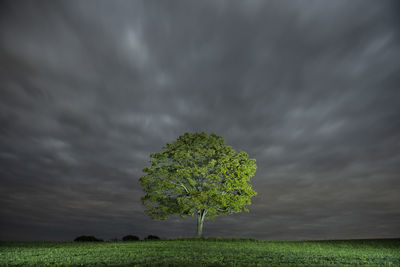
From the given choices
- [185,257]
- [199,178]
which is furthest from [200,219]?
[185,257]

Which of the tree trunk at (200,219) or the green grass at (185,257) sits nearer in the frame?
the green grass at (185,257)

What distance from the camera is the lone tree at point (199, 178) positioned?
109 feet

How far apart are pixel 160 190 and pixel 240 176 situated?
10.4m

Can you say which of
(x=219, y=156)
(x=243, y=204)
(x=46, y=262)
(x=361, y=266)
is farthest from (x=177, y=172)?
(x=361, y=266)

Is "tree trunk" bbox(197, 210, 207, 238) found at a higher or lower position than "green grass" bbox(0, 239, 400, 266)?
higher

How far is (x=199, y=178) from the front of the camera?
116 ft

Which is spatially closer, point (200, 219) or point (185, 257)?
point (185, 257)

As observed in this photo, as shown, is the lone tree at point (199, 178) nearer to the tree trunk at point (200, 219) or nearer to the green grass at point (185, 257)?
the tree trunk at point (200, 219)

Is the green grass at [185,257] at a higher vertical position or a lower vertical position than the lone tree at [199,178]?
lower

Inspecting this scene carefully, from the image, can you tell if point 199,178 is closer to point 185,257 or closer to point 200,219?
point 200,219

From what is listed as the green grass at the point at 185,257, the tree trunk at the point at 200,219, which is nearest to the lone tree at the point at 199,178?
the tree trunk at the point at 200,219

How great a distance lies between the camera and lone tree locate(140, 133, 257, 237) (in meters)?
33.2

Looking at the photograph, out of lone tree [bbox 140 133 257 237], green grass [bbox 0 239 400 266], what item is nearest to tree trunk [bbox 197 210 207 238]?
lone tree [bbox 140 133 257 237]

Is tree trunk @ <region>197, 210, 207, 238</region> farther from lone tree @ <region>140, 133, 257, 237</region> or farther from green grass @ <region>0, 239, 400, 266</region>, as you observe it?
green grass @ <region>0, 239, 400, 266</region>
